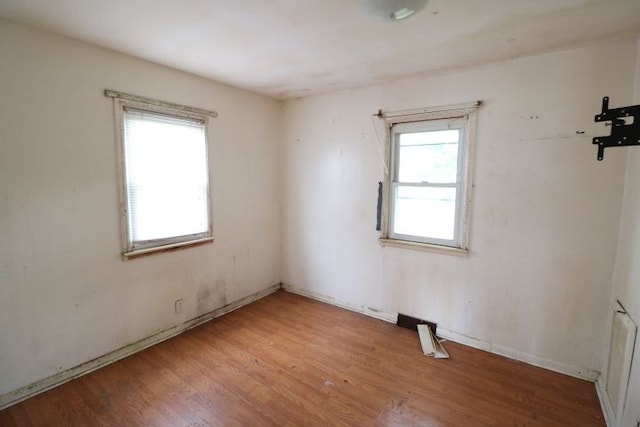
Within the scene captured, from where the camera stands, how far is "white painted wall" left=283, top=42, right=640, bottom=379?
2.16m

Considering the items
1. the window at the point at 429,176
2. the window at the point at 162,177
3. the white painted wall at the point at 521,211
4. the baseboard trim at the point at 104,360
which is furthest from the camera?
the window at the point at 429,176

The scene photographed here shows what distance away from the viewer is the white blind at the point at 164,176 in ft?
8.18

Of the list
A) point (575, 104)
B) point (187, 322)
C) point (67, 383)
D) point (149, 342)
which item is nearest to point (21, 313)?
point (67, 383)

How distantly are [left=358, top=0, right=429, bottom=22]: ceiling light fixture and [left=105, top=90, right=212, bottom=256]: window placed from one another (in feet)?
6.56

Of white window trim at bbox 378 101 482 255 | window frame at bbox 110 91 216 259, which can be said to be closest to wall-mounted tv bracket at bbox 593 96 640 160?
white window trim at bbox 378 101 482 255

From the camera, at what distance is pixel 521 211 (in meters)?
2.44

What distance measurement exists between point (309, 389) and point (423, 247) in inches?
64.2

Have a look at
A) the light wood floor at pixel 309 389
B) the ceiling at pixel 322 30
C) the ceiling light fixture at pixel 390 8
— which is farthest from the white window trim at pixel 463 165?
the ceiling light fixture at pixel 390 8

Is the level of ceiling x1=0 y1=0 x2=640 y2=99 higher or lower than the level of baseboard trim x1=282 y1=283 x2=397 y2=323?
higher

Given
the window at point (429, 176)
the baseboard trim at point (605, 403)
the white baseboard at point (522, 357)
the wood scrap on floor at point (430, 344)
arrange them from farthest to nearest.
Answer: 1. the window at point (429, 176)
2. the wood scrap on floor at point (430, 344)
3. the white baseboard at point (522, 357)
4. the baseboard trim at point (605, 403)

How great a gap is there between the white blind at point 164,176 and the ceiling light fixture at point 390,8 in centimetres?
203

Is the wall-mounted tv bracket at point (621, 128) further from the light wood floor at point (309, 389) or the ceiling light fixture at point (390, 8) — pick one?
the light wood floor at point (309, 389)

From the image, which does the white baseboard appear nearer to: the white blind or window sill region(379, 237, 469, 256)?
window sill region(379, 237, 469, 256)

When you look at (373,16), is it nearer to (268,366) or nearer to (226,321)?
(268,366)
